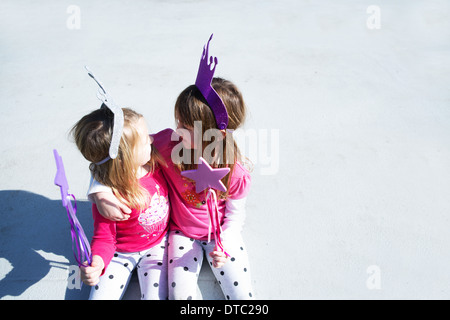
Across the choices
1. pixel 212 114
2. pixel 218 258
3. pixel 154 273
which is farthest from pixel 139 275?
pixel 212 114

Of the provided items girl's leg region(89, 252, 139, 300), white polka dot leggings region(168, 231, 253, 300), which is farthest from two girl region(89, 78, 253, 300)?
girl's leg region(89, 252, 139, 300)

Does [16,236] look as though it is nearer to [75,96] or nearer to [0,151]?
[0,151]

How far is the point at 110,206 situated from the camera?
110 cm

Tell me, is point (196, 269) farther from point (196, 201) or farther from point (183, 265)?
point (196, 201)

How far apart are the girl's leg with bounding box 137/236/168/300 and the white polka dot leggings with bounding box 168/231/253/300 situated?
3 cm

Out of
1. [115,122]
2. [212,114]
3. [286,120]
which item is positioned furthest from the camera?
[286,120]

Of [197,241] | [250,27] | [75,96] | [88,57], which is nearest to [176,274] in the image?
[197,241]

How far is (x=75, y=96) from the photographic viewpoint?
2184mm

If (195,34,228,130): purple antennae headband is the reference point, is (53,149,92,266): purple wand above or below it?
below

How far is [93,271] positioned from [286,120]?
1293 millimetres

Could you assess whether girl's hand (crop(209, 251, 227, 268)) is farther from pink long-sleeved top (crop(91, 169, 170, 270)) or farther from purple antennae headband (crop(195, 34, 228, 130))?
purple antennae headband (crop(195, 34, 228, 130))

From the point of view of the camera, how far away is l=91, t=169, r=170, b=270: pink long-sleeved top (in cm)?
116

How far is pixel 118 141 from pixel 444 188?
4.65 ft

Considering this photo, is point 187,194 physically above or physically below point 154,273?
above
